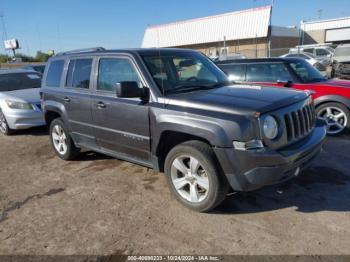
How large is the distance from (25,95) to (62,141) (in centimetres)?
313

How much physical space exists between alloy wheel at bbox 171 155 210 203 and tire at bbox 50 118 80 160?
2.58 m

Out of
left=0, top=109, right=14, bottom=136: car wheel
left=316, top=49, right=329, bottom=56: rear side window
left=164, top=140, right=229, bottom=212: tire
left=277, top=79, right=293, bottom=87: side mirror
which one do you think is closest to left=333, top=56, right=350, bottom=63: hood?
left=277, top=79, right=293, bottom=87: side mirror

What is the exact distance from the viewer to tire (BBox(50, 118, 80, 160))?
→ 18.3ft

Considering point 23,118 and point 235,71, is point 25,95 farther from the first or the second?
point 235,71

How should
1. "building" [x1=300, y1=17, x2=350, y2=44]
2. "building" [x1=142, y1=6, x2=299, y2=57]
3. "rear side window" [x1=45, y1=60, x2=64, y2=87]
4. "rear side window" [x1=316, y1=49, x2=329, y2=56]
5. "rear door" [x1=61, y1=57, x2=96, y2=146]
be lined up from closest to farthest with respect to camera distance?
1. "rear door" [x1=61, y1=57, x2=96, y2=146]
2. "rear side window" [x1=45, y1=60, x2=64, y2=87]
3. "rear side window" [x1=316, y1=49, x2=329, y2=56]
4. "building" [x1=142, y1=6, x2=299, y2=57]
5. "building" [x1=300, y1=17, x2=350, y2=44]

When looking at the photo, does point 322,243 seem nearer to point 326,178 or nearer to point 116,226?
point 326,178

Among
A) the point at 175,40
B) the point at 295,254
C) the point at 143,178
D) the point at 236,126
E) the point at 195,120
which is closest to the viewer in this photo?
the point at 295,254

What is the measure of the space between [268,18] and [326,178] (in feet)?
119

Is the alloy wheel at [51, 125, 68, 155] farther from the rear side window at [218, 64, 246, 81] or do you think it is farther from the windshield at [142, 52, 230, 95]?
the rear side window at [218, 64, 246, 81]

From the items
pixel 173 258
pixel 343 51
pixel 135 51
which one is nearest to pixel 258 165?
pixel 173 258

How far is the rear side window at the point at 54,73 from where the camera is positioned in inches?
218

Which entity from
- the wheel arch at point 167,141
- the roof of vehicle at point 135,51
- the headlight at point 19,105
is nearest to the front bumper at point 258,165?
the wheel arch at point 167,141

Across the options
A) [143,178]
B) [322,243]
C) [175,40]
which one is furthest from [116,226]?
[175,40]

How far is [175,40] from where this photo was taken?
43.6m
